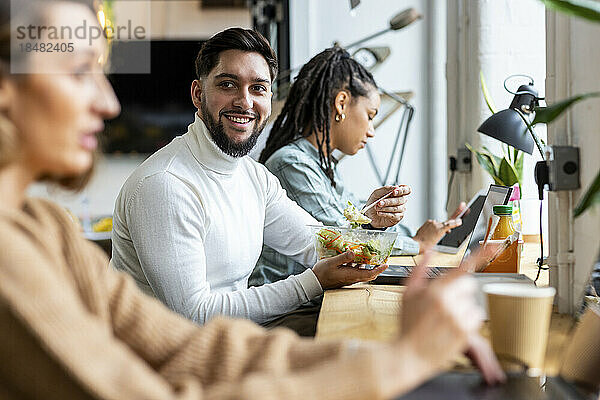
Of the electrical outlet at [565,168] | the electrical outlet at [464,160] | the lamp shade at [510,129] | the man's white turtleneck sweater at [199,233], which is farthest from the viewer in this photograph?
the electrical outlet at [464,160]

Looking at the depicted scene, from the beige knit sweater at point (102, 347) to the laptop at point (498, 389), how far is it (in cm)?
12

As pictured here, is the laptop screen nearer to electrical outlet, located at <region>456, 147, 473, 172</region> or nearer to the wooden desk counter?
the wooden desk counter

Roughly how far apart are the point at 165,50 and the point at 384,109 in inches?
122

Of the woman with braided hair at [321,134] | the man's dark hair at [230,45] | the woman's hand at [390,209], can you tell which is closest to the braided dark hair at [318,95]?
the woman with braided hair at [321,134]

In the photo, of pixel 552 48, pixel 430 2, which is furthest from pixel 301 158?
pixel 430 2

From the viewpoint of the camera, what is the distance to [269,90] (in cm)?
189

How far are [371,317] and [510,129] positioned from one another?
0.78 meters

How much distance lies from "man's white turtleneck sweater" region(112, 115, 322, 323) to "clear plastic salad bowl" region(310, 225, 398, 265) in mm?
94

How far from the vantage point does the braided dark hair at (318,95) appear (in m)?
2.33

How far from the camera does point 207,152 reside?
1680 mm

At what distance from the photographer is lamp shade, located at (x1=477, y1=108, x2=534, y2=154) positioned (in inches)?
69.7

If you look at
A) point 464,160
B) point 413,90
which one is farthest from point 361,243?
point 413,90

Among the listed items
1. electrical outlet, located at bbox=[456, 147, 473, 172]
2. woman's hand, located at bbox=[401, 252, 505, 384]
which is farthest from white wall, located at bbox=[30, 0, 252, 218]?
woman's hand, located at bbox=[401, 252, 505, 384]

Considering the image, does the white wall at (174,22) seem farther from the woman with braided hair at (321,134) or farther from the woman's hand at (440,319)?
the woman's hand at (440,319)
